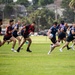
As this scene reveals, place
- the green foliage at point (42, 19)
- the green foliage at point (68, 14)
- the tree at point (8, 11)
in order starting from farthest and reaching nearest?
the tree at point (8, 11)
the green foliage at point (68, 14)
the green foliage at point (42, 19)

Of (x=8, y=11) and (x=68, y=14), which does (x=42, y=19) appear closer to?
(x=68, y=14)

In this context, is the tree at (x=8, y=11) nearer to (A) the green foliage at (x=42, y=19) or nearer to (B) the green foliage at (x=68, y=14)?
(B) the green foliage at (x=68, y=14)

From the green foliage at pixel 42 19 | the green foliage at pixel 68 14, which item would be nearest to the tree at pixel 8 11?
the green foliage at pixel 68 14

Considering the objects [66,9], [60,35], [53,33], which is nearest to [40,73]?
[53,33]

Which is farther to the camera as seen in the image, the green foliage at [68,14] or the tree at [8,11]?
the tree at [8,11]

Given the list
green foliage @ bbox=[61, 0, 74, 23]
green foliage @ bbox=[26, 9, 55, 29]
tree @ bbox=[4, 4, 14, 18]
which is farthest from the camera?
tree @ bbox=[4, 4, 14, 18]

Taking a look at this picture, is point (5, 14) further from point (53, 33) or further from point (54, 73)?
point (54, 73)

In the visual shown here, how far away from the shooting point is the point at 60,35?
118 ft

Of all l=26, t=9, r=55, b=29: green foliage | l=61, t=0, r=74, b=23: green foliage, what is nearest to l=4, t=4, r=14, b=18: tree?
l=61, t=0, r=74, b=23: green foliage

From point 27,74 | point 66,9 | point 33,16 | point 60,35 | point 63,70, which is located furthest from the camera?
point 66,9

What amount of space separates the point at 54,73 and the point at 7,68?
→ 8.07 ft

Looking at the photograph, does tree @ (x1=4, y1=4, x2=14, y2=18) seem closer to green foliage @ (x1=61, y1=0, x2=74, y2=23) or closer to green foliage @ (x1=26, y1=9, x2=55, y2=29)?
green foliage @ (x1=61, y1=0, x2=74, y2=23)

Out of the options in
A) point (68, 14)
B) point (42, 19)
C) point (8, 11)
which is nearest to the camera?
point (42, 19)

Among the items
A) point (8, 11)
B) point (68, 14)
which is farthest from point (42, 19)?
point (8, 11)
